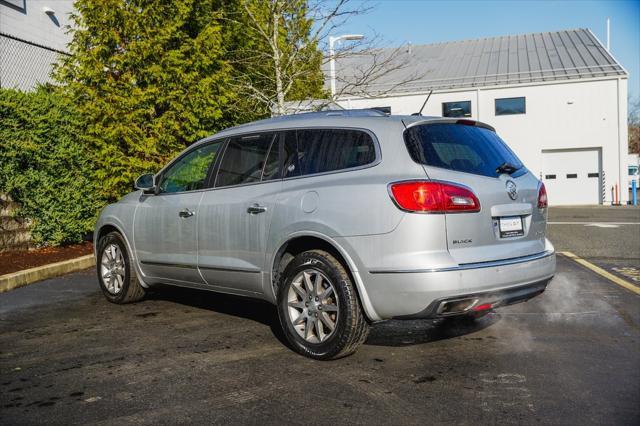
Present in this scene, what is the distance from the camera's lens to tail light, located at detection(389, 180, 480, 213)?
13.0ft

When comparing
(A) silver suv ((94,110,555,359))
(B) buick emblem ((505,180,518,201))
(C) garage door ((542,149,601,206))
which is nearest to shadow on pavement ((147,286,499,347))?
(A) silver suv ((94,110,555,359))

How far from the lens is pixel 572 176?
30.4m

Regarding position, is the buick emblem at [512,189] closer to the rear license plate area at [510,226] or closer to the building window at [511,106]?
the rear license plate area at [510,226]

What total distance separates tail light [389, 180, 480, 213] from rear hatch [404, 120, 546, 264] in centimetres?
5

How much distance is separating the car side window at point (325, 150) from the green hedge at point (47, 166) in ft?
19.3

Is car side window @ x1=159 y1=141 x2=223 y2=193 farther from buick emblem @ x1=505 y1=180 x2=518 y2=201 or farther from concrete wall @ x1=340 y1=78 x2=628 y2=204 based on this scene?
concrete wall @ x1=340 y1=78 x2=628 y2=204

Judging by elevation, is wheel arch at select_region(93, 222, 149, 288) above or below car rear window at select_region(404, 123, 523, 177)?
below

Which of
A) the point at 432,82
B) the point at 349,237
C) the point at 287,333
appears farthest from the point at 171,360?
Result: the point at 432,82

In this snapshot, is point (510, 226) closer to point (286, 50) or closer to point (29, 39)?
point (286, 50)

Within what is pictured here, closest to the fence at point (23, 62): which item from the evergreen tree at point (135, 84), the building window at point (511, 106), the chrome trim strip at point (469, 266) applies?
the evergreen tree at point (135, 84)

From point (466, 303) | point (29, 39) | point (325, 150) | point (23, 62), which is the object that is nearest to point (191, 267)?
point (325, 150)

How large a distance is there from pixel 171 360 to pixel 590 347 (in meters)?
3.07

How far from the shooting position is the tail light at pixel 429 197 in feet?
13.0

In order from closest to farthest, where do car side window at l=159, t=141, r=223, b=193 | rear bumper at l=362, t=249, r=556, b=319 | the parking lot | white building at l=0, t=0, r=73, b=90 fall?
the parking lot → rear bumper at l=362, t=249, r=556, b=319 → car side window at l=159, t=141, r=223, b=193 → white building at l=0, t=0, r=73, b=90
